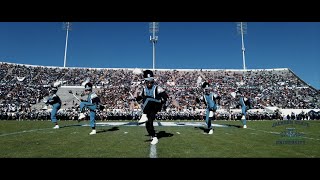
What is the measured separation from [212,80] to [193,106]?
1352 centimetres

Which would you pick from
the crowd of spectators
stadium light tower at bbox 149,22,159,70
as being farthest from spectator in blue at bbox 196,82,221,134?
stadium light tower at bbox 149,22,159,70

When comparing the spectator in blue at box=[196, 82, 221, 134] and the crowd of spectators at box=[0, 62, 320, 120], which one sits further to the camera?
the crowd of spectators at box=[0, 62, 320, 120]

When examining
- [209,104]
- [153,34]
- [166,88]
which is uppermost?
[153,34]

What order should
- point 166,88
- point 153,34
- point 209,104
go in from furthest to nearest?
point 153,34 < point 166,88 < point 209,104

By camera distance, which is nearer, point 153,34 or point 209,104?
point 209,104

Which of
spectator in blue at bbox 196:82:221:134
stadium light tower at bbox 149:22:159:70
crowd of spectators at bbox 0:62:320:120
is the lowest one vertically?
spectator in blue at bbox 196:82:221:134

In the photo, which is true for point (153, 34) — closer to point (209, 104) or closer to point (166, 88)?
point (166, 88)

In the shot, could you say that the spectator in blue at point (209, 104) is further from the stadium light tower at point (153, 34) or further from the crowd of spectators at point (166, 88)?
the stadium light tower at point (153, 34)

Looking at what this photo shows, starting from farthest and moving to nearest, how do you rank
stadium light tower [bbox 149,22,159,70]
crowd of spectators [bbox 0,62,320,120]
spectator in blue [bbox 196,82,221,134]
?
1. stadium light tower [bbox 149,22,159,70]
2. crowd of spectators [bbox 0,62,320,120]
3. spectator in blue [bbox 196,82,221,134]

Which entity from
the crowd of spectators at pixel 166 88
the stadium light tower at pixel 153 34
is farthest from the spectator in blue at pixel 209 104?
the stadium light tower at pixel 153 34

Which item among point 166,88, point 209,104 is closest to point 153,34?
point 166,88

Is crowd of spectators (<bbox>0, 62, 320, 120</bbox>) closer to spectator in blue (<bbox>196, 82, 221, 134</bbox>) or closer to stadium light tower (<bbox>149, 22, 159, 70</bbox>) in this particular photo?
stadium light tower (<bbox>149, 22, 159, 70</bbox>)
